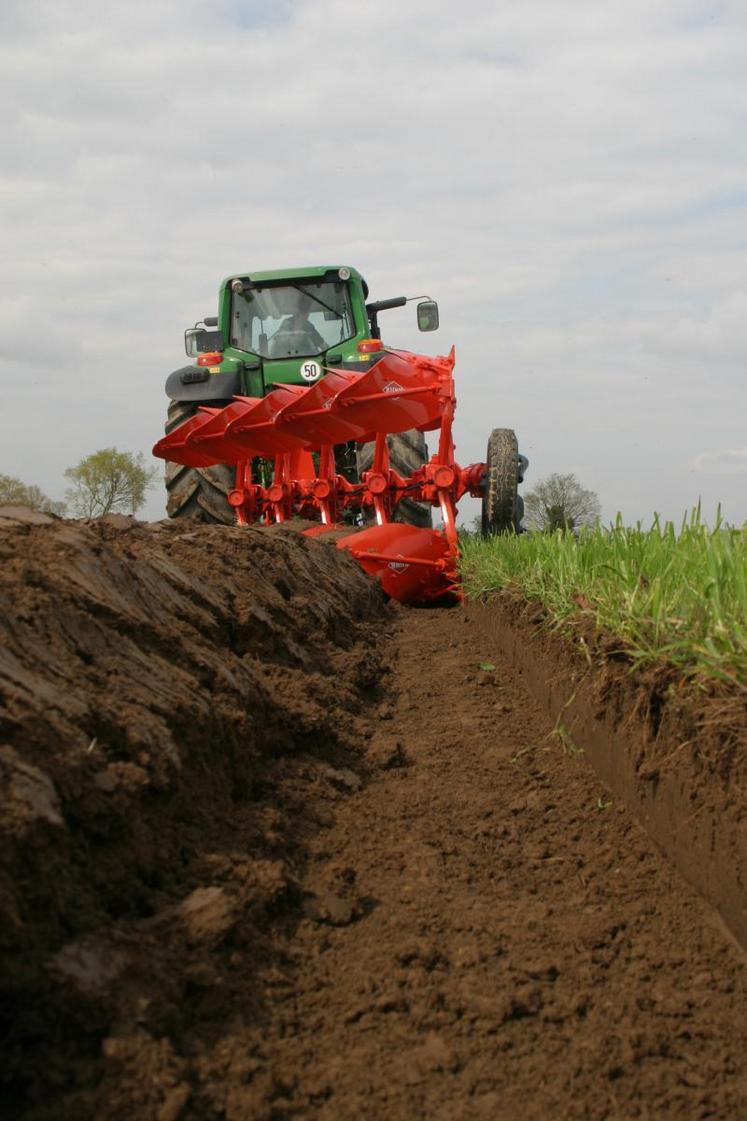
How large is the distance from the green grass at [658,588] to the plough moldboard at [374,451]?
2.22m

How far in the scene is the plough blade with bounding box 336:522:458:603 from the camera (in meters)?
6.81

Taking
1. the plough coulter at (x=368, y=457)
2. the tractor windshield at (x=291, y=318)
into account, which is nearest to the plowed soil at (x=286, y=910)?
the plough coulter at (x=368, y=457)

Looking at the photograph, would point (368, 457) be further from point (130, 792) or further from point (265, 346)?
point (130, 792)

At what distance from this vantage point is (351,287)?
9109 mm

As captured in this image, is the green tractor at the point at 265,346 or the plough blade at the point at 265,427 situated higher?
the green tractor at the point at 265,346

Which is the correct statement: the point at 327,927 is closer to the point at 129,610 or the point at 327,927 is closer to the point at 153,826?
the point at 153,826

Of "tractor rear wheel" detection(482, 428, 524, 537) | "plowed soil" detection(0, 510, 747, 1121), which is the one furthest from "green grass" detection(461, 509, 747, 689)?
"tractor rear wheel" detection(482, 428, 524, 537)

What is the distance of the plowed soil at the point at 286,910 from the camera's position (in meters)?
1.39

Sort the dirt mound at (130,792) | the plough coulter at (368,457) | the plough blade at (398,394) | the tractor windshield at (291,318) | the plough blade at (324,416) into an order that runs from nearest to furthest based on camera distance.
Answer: the dirt mound at (130,792)
the plough blade at (398,394)
the plough blade at (324,416)
the plough coulter at (368,457)
the tractor windshield at (291,318)

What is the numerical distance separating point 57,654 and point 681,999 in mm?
1383

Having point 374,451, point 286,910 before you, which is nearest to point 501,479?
point 374,451

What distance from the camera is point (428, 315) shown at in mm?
9141

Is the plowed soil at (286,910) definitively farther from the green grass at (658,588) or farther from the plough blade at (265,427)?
the plough blade at (265,427)

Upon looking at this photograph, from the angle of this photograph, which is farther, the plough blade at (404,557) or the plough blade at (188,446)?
the plough blade at (188,446)
